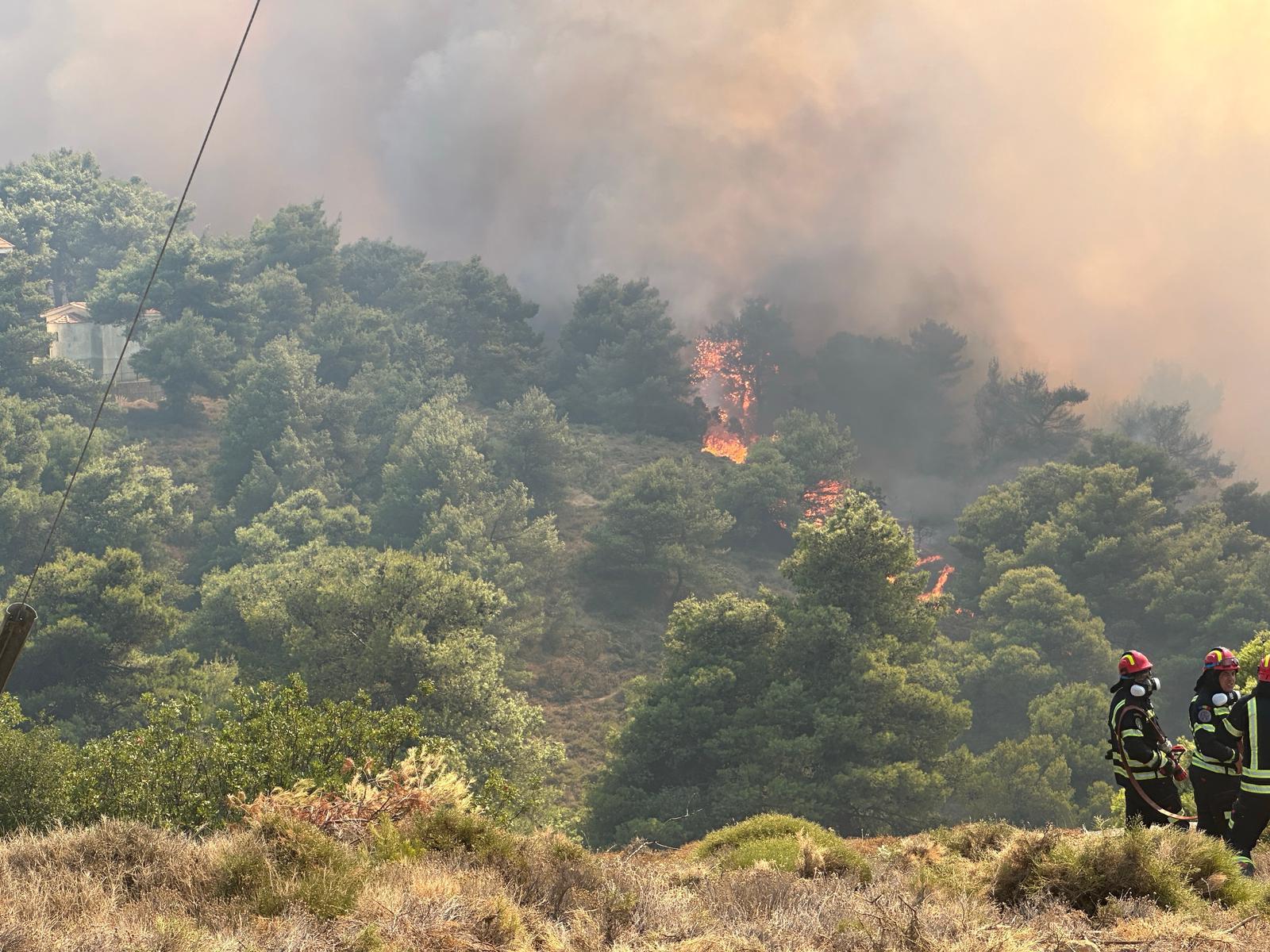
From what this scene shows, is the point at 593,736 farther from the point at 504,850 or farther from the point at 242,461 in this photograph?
the point at 504,850

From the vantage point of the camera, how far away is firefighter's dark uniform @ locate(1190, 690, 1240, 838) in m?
11.3

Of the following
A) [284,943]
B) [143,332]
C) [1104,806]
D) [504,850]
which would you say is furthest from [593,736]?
[143,332]

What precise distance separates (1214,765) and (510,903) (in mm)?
7174

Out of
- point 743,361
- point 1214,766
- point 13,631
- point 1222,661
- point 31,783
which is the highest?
point 743,361

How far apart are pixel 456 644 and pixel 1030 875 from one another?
35.8 metres

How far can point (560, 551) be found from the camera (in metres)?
77.2

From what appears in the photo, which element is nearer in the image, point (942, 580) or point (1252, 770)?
point (1252, 770)

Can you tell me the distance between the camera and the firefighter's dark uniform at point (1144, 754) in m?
11.6

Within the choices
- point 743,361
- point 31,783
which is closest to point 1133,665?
point 31,783

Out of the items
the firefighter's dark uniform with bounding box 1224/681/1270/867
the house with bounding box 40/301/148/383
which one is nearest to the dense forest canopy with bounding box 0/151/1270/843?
the house with bounding box 40/301/148/383

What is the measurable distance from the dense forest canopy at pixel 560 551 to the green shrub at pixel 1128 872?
530 inches

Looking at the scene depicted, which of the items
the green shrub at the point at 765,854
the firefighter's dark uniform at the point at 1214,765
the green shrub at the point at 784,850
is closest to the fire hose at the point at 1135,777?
the firefighter's dark uniform at the point at 1214,765

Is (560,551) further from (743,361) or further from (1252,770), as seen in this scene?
(1252,770)

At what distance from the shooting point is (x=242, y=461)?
8456cm
